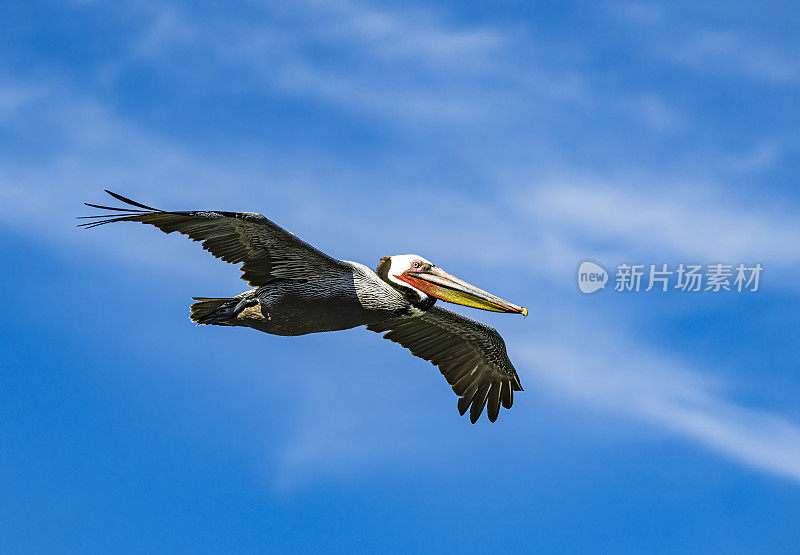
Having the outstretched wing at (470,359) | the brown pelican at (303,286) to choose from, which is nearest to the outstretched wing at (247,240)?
the brown pelican at (303,286)

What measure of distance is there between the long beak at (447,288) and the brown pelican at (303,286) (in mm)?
12

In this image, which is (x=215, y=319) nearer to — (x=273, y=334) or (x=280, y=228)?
(x=273, y=334)

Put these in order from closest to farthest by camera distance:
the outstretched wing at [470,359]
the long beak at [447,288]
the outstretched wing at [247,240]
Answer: the outstretched wing at [247,240]
the long beak at [447,288]
the outstretched wing at [470,359]

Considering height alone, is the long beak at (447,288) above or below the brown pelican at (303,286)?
above

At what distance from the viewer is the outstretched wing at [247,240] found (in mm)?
10375

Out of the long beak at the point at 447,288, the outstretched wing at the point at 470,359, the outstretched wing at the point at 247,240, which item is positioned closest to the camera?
the outstretched wing at the point at 247,240

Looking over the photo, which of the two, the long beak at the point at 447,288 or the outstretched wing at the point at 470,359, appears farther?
the outstretched wing at the point at 470,359

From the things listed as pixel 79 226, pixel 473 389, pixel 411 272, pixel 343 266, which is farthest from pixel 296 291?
pixel 473 389

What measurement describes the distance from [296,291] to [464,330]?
294 centimetres

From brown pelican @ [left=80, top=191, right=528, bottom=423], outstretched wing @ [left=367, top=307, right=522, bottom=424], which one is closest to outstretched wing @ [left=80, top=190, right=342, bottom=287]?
brown pelican @ [left=80, top=191, right=528, bottom=423]

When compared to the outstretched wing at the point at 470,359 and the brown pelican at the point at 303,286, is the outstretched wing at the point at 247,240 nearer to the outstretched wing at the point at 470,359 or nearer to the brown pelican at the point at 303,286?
the brown pelican at the point at 303,286

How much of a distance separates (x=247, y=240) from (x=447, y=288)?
2.57m

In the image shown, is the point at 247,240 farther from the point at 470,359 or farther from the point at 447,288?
the point at 470,359

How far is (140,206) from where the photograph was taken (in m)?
10.3
